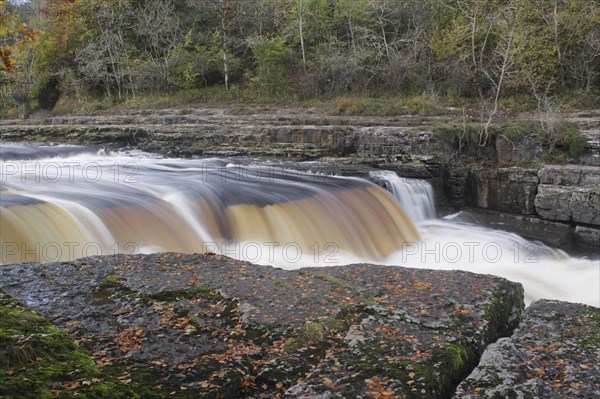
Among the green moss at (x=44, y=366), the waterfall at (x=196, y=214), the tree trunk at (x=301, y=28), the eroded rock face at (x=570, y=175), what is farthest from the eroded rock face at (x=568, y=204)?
the tree trunk at (x=301, y=28)

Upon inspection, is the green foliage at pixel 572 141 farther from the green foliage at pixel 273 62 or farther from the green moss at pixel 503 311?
the green foliage at pixel 273 62

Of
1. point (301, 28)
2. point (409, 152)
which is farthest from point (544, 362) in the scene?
point (301, 28)

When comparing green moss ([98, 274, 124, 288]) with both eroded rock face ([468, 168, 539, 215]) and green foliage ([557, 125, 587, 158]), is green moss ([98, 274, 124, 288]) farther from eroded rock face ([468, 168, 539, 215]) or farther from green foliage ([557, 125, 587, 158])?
green foliage ([557, 125, 587, 158])

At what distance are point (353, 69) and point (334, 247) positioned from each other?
14587 mm

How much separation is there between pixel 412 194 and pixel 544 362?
376 inches

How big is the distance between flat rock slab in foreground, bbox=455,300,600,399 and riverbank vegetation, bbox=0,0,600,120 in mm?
10888

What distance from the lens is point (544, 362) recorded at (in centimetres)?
284

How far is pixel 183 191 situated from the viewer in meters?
10.2

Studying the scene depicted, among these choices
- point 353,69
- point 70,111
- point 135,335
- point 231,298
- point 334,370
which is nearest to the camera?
point 334,370

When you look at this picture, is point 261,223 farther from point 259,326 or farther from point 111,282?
point 259,326

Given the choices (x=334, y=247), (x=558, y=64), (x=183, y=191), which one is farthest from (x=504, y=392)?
(x=558, y=64)

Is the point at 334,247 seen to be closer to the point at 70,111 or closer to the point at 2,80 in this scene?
the point at 70,111

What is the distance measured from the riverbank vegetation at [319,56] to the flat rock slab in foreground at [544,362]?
10888 millimetres

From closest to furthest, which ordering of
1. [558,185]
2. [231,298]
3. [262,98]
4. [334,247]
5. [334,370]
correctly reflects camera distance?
[334,370] → [231,298] → [334,247] → [558,185] → [262,98]
